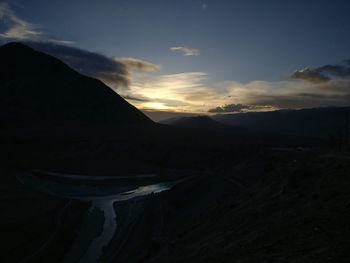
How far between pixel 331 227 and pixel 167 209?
49.7 m

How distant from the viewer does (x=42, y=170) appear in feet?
396

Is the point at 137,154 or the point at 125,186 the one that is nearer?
the point at 125,186

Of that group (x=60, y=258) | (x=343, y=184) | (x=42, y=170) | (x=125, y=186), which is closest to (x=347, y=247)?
(x=343, y=184)

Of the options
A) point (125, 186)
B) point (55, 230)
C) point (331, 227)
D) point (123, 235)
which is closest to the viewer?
point (331, 227)

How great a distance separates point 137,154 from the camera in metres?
153

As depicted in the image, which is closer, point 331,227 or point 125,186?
point 331,227

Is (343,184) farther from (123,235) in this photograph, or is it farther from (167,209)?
(167,209)

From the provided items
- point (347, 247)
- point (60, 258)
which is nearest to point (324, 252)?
point (347, 247)

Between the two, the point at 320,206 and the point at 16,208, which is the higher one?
the point at 320,206

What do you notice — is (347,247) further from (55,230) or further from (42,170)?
(42,170)

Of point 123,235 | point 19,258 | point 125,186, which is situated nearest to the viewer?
point 19,258

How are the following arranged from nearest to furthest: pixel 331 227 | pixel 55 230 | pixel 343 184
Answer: pixel 331 227 < pixel 343 184 < pixel 55 230

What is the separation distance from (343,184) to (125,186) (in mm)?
82896

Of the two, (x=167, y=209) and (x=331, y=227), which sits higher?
(x=331, y=227)
